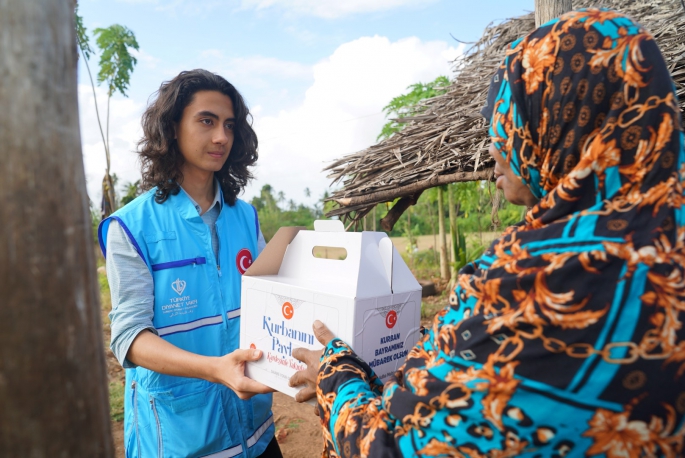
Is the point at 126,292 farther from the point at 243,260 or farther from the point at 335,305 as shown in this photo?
the point at 335,305

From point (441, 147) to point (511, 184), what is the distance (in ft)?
8.15

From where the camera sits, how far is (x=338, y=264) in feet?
4.80

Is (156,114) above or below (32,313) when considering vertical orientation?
above

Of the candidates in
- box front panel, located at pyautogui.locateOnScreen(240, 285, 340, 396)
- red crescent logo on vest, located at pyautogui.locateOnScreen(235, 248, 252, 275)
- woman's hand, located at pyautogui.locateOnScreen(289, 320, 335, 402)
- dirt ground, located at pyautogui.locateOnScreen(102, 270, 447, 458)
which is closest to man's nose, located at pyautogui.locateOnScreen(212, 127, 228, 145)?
red crescent logo on vest, located at pyautogui.locateOnScreen(235, 248, 252, 275)

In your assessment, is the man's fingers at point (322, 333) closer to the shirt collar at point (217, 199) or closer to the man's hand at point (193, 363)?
the man's hand at point (193, 363)

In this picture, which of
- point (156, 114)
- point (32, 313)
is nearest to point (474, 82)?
point (156, 114)

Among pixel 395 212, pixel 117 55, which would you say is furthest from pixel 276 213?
pixel 395 212

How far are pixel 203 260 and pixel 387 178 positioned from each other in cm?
206

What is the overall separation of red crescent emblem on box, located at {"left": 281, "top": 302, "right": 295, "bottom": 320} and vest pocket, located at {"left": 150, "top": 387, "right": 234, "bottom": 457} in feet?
1.72

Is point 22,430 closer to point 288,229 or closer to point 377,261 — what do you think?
point 377,261

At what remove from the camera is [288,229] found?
5.53ft

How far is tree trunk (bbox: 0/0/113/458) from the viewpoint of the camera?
543 mm

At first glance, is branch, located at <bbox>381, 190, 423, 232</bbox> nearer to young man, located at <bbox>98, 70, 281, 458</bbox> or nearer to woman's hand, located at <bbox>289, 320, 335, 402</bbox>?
young man, located at <bbox>98, 70, 281, 458</bbox>

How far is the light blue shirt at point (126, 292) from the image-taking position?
1.57 m
